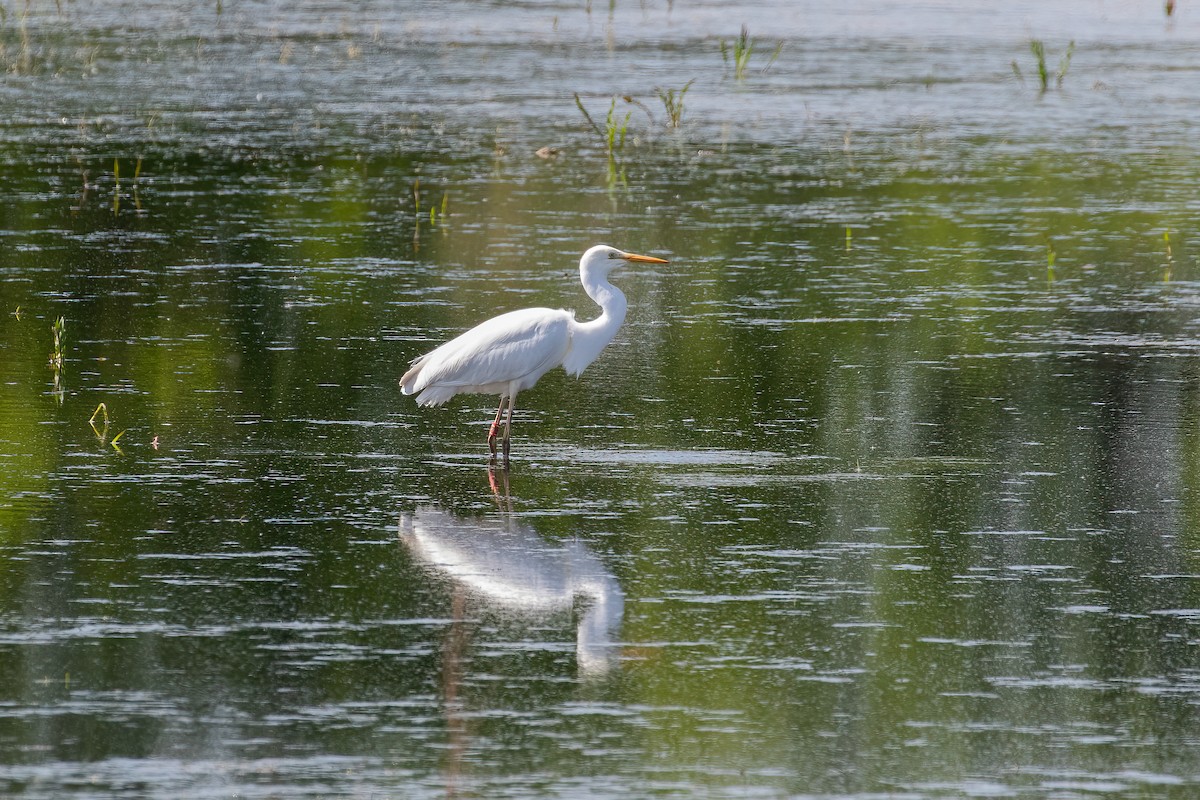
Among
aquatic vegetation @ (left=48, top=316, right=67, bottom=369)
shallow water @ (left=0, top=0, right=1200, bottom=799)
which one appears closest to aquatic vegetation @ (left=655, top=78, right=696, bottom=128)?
shallow water @ (left=0, top=0, right=1200, bottom=799)

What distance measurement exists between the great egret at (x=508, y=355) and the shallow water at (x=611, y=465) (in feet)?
0.96

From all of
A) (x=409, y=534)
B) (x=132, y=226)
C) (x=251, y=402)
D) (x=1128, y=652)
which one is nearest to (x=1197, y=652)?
(x=1128, y=652)

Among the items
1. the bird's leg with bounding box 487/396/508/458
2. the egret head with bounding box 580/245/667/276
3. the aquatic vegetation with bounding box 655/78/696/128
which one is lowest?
the bird's leg with bounding box 487/396/508/458

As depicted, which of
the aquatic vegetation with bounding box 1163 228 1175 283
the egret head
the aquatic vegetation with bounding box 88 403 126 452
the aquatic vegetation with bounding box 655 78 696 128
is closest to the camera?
the aquatic vegetation with bounding box 88 403 126 452

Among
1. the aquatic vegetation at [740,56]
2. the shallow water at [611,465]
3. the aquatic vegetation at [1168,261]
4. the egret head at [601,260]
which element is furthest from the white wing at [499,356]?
the aquatic vegetation at [740,56]

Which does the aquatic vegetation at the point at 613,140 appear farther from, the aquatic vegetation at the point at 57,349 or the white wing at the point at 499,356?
the white wing at the point at 499,356

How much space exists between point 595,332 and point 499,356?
592mm

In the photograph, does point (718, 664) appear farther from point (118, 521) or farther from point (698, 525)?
point (118, 521)

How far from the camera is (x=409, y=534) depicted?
26.8ft

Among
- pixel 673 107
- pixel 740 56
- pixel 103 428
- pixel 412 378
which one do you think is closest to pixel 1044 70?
pixel 740 56

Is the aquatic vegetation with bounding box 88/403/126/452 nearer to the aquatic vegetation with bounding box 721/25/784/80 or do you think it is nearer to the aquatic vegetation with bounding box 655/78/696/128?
the aquatic vegetation with bounding box 655/78/696/128

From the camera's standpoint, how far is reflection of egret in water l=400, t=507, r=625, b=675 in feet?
22.8

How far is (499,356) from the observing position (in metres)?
9.94

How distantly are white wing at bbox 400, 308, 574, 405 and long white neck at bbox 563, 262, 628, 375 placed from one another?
107 millimetres
